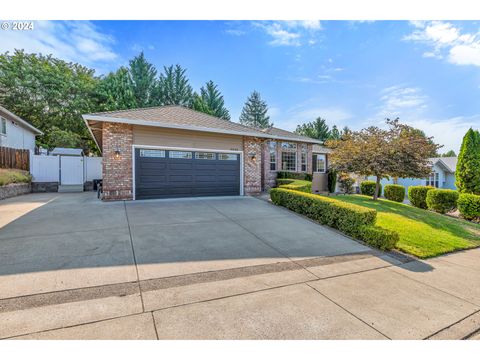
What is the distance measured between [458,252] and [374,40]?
5.97 meters

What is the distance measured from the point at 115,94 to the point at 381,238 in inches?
926

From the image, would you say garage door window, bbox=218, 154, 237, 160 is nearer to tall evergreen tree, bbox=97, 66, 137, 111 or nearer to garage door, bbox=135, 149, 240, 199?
garage door, bbox=135, 149, 240, 199

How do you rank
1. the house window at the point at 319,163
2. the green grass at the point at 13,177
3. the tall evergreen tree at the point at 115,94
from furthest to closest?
the tall evergreen tree at the point at 115,94 < the house window at the point at 319,163 < the green grass at the point at 13,177

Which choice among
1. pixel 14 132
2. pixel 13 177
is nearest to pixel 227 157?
pixel 13 177

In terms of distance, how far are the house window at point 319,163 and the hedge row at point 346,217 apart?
10.0m

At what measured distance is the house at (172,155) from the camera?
8.95 metres

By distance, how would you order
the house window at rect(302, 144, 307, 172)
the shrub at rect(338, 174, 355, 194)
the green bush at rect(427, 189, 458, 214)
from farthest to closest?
the shrub at rect(338, 174, 355, 194) < the house window at rect(302, 144, 307, 172) < the green bush at rect(427, 189, 458, 214)

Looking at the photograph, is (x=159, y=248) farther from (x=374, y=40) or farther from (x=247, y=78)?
(x=247, y=78)

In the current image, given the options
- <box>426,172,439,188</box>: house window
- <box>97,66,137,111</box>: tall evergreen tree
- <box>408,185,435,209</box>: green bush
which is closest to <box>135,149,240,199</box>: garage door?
<box>408,185,435,209</box>: green bush

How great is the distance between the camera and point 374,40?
637 cm

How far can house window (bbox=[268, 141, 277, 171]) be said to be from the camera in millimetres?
14870

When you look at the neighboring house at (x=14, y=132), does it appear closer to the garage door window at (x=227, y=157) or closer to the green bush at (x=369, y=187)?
the garage door window at (x=227, y=157)

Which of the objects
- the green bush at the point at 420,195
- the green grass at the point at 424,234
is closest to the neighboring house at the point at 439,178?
the green bush at the point at 420,195

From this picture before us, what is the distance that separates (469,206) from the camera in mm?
10641
